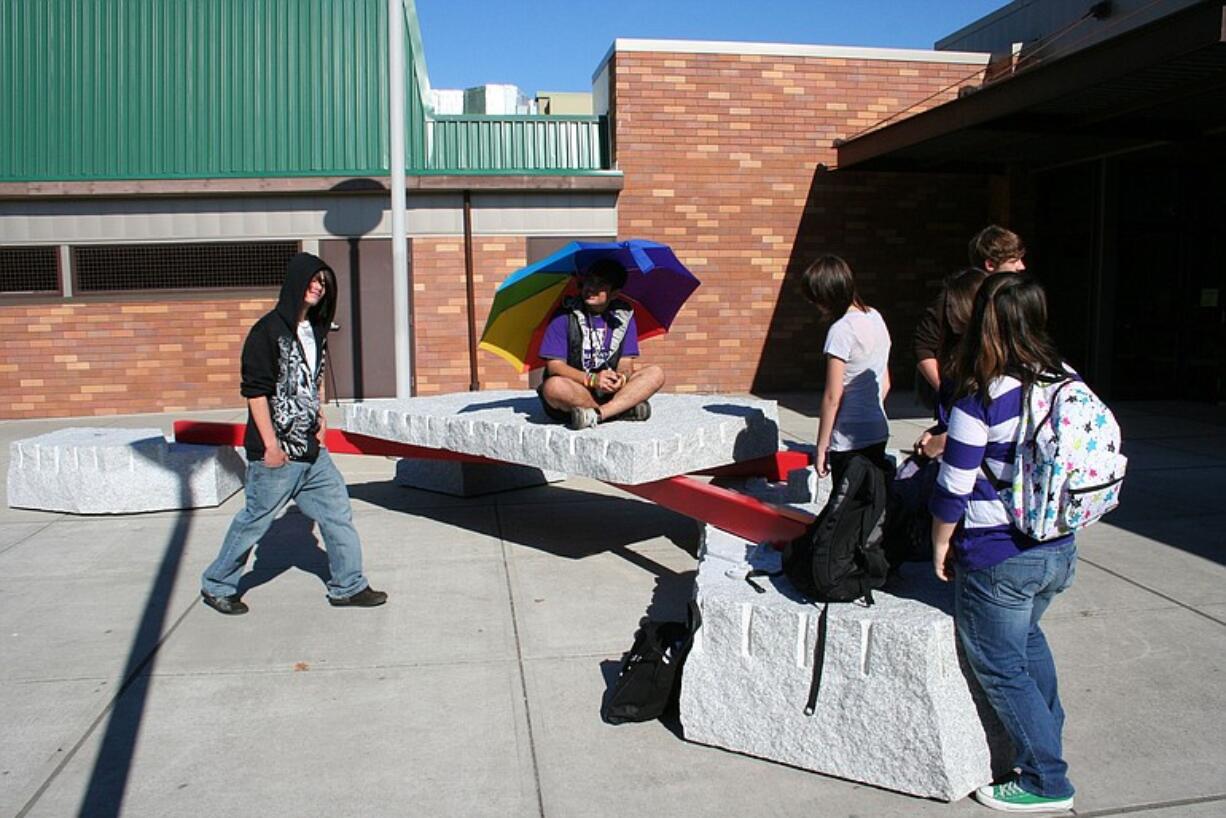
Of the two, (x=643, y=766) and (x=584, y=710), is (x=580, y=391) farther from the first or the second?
(x=643, y=766)

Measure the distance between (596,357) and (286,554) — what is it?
7.40 feet

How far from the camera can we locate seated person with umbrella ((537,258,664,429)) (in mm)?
6020

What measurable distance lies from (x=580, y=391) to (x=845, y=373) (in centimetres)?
189

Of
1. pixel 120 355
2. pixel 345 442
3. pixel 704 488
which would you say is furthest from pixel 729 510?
pixel 120 355

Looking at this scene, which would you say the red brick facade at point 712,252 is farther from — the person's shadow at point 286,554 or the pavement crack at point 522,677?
the pavement crack at point 522,677

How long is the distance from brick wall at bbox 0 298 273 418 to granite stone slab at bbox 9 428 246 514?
214 inches

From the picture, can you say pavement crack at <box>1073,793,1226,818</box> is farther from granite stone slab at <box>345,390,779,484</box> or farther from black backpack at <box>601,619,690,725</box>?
granite stone slab at <box>345,390,779,484</box>

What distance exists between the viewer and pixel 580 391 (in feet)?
19.7

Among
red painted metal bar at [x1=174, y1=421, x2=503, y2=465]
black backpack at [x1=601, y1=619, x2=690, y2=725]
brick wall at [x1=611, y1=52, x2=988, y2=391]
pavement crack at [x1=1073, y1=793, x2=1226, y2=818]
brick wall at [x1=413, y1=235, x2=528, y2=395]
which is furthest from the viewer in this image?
brick wall at [x1=611, y1=52, x2=988, y2=391]

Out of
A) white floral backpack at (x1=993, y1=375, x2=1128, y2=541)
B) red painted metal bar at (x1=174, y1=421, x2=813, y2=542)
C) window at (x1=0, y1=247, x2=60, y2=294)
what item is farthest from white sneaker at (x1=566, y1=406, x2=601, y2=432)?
window at (x1=0, y1=247, x2=60, y2=294)

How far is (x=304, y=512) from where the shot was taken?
5207 mm

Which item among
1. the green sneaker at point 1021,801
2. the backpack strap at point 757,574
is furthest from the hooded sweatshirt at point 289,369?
the green sneaker at point 1021,801

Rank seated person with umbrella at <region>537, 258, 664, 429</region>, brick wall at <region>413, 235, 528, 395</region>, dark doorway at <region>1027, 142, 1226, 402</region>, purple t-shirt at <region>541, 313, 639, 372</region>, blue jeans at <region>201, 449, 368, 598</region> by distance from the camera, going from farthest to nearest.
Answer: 1. brick wall at <region>413, 235, 528, 395</region>
2. dark doorway at <region>1027, 142, 1226, 402</region>
3. purple t-shirt at <region>541, 313, 639, 372</region>
4. seated person with umbrella at <region>537, 258, 664, 429</region>
5. blue jeans at <region>201, 449, 368, 598</region>

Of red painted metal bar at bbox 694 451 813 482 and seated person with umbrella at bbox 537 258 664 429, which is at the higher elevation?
seated person with umbrella at bbox 537 258 664 429
